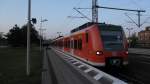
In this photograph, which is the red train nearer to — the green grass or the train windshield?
the train windshield

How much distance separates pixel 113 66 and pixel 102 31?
232cm

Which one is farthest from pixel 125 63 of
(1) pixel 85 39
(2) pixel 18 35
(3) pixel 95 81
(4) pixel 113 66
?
(2) pixel 18 35

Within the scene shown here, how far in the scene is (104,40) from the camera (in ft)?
62.3

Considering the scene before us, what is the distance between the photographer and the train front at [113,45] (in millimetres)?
18438

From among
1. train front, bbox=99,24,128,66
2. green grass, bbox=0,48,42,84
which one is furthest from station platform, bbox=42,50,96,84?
train front, bbox=99,24,128,66

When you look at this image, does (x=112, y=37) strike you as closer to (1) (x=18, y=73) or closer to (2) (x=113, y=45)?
(2) (x=113, y=45)

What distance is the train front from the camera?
726 inches

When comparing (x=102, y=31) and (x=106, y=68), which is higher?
(x=102, y=31)

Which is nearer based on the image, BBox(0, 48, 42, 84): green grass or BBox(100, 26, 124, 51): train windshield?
BBox(0, 48, 42, 84): green grass

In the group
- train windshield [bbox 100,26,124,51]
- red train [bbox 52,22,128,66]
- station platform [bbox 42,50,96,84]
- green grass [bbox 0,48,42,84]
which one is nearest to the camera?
station platform [bbox 42,50,96,84]

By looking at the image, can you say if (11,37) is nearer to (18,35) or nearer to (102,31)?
(18,35)

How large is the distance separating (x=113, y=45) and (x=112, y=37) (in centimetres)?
57

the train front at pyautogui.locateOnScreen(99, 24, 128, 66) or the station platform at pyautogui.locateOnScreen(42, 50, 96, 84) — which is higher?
the train front at pyautogui.locateOnScreen(99, 24, 128, 66)

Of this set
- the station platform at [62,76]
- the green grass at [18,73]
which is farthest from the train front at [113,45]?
the green grass at [18,73]
